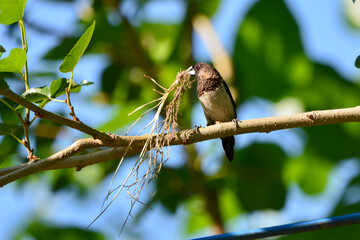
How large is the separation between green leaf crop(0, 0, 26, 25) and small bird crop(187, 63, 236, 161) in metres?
1.51

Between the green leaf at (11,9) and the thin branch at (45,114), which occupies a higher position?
the green leaf at (11,9)

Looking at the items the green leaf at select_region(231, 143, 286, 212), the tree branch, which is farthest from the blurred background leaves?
the tree branch

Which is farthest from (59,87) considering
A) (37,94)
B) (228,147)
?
(228,147)

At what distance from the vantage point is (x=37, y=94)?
136 cm

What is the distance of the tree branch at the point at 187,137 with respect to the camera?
1395 mm

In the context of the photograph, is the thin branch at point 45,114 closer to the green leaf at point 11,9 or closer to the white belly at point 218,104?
the green leaf at point 11,9

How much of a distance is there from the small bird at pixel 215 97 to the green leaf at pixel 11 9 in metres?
1.51

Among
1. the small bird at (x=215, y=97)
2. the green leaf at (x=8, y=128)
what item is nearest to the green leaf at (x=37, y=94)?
the green leaf at (x=8, y=128)

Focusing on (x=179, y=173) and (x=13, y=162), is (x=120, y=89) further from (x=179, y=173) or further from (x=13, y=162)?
(x=13, y=162)

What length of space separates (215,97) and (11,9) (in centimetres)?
162

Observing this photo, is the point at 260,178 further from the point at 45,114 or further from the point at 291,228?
the point at 45,114

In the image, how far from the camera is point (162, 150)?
1.67 meters

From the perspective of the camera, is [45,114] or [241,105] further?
[241,105]

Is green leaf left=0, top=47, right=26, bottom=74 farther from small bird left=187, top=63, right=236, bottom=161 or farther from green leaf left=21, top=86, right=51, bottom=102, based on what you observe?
small bird left=187, top=63, right=236, bottom=161
